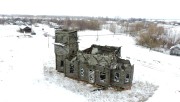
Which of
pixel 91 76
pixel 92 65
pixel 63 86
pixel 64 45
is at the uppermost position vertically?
pixel 64 45

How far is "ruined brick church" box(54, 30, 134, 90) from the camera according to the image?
29594 mm

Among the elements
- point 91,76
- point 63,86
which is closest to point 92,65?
point 91,76

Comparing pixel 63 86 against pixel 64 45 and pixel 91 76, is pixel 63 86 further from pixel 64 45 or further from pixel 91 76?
pixel 64 45

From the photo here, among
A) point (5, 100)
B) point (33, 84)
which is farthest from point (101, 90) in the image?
point (5, 100)

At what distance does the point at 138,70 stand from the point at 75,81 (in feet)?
44.6

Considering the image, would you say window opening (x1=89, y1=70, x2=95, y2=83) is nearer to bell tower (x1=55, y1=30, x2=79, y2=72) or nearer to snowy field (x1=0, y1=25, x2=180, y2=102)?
snowy field (x1=0, y1=25, x2=180, y2=102)

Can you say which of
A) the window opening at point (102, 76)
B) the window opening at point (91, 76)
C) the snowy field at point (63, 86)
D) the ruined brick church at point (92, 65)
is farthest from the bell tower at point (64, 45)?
the window opening at point (102, 76)

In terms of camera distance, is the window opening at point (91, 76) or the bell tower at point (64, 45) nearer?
the window opening at point (91, 76)

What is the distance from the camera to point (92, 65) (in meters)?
30.7

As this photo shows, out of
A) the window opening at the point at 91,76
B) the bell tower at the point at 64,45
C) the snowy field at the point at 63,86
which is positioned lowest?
the snowy field at the point at 63,86

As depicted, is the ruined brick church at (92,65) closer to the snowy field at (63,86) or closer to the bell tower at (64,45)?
the bell tower at (64,45)

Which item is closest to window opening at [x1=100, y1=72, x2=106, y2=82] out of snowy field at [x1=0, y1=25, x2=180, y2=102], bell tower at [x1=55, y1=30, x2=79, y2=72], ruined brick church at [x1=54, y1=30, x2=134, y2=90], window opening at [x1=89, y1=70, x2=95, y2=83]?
ruined brick church at [x1=54, y1=30, x2=134, y2=90]

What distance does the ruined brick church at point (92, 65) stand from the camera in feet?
97.1

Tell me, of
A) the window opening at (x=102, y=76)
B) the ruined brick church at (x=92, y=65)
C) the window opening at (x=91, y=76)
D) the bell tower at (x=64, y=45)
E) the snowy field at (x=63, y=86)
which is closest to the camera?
the snowy field at (x=63, y=86)
